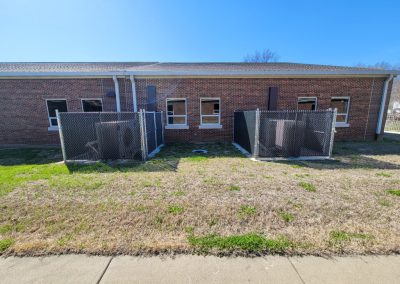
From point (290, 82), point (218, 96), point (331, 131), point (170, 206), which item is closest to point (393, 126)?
point (290, 82)

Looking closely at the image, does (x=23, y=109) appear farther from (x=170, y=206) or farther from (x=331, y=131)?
(x=331, y=131)

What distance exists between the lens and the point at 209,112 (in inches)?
387

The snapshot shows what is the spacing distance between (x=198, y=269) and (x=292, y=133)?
18.2 ft

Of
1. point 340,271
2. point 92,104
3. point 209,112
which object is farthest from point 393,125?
point 92,104

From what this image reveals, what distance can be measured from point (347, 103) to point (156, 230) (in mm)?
11995

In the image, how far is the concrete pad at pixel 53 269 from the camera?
6.02 ft

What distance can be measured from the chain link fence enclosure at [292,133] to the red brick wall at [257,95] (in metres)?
3.31

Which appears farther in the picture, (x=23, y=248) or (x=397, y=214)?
(x=397, y=214)

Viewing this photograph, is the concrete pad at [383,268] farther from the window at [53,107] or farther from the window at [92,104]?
the window at [53,107]

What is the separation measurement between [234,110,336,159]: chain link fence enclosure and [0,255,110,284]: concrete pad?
5520mm

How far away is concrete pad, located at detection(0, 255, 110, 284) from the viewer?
6.02 ft

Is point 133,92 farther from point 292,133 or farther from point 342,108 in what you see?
point 342,108

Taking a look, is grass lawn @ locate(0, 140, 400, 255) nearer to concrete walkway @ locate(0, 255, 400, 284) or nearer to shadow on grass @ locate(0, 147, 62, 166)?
concrete walkway @ locate(0, 255, 400, 284)

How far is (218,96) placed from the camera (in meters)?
9.59
